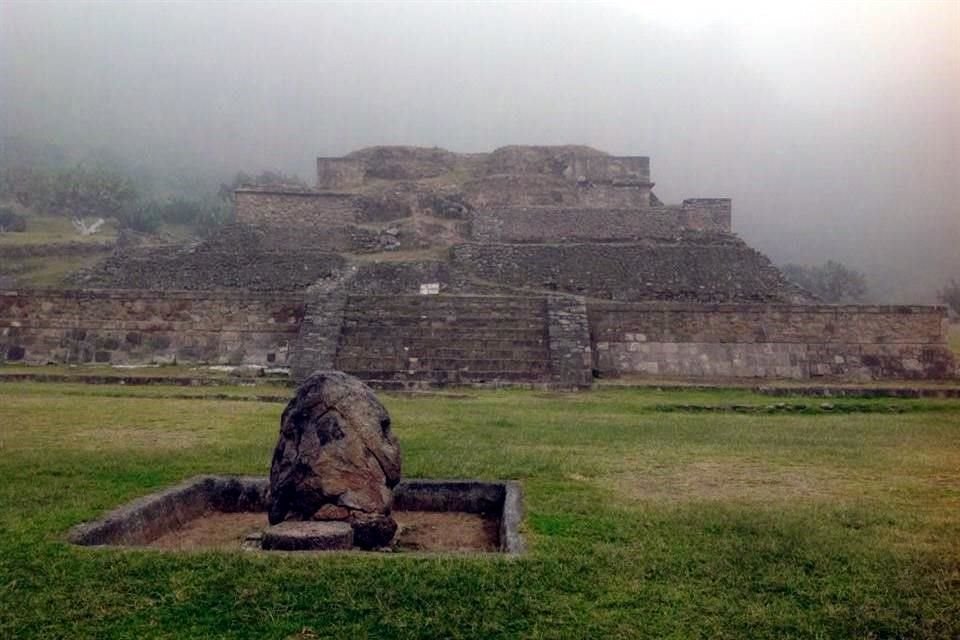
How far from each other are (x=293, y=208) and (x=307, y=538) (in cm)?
2327

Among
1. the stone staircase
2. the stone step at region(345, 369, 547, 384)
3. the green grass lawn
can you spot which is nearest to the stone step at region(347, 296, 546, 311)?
the stone staircase

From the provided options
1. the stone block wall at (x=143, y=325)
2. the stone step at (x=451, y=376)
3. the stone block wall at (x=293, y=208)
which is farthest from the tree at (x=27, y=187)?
the stone step at (x=451, y=376)

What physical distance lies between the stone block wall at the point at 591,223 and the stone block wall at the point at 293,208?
4401 mm

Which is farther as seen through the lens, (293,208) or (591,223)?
(293,208)

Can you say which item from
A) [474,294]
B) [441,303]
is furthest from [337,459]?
[474,294]

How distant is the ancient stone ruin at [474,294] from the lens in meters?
14.6

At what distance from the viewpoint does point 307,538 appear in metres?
4.39

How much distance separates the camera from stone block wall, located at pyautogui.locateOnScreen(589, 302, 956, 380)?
47.7 feet

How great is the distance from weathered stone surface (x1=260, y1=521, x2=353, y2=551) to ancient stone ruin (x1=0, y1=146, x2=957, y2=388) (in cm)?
847

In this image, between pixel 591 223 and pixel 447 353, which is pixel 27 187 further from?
pixel 447 353

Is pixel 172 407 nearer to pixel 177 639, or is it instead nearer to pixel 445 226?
pixel 177 639

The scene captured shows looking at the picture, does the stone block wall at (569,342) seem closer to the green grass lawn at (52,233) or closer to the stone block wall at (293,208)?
the stone block wall at (293,208)

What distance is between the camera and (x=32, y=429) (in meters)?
8.05

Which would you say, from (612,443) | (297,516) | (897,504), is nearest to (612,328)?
(612,443)
